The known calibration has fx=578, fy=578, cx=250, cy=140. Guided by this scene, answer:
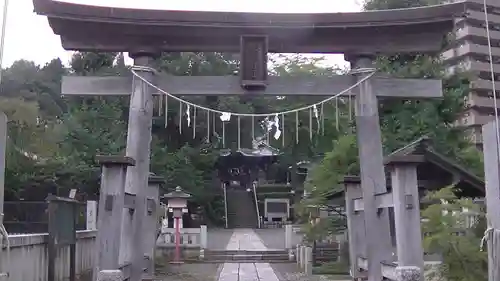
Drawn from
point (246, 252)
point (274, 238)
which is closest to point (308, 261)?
point (246, 252)

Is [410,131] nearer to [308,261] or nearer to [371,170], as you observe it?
[308,261]

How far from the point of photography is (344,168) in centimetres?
1686

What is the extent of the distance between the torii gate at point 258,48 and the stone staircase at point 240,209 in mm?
32185

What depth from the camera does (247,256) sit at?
77.9ft

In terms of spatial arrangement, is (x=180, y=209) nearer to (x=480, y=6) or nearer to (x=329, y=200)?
(x=329, y=200)

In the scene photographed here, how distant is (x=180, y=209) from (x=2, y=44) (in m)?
19.1

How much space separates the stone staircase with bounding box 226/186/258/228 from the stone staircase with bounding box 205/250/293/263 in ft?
52.5

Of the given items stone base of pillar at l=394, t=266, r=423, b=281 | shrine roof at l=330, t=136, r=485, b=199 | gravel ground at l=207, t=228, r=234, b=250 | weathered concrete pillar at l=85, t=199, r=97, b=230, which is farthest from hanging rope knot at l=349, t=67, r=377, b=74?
gravel ground at l=207, t=228, r=234, b=250

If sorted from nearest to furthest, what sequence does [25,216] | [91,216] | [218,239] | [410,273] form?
[410,273], [25,216], [91,216], [218,239]

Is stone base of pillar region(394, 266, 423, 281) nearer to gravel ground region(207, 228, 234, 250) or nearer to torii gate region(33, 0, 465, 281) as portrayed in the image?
torii gate region(33, 0, 465, 281)

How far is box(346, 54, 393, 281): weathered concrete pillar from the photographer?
808cm

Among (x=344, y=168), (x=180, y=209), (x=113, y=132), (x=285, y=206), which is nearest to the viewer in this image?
(x=344, y=168)

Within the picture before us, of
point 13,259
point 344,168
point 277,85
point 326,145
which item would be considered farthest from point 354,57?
point 326,145

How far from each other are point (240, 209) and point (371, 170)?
35.5m
